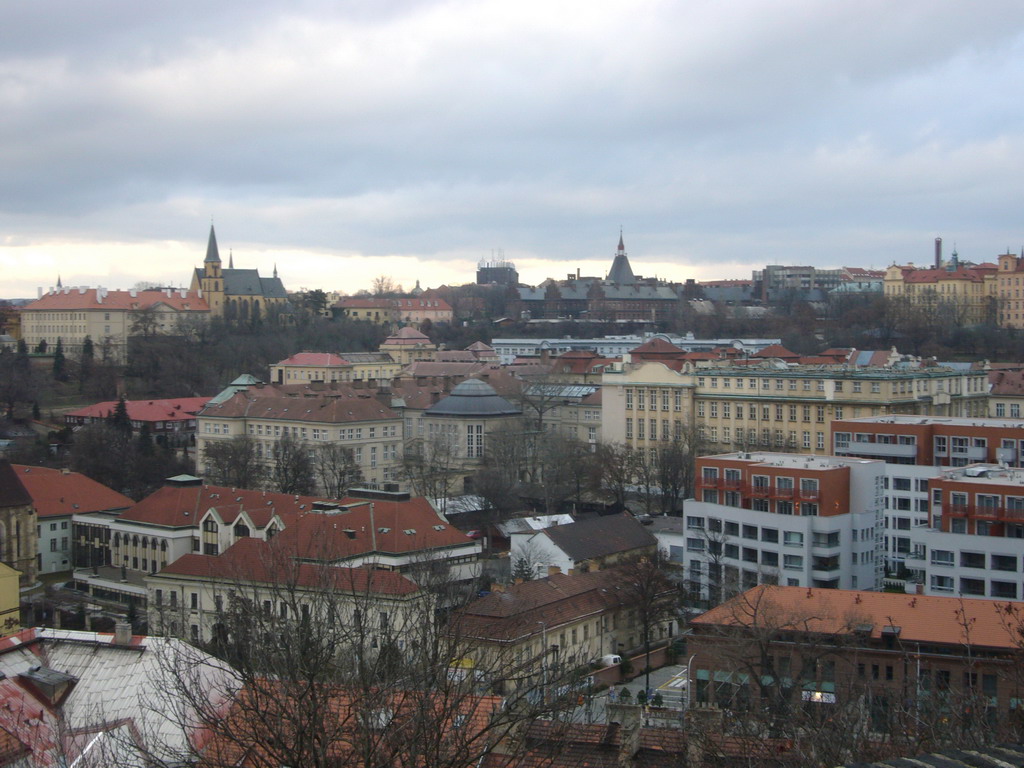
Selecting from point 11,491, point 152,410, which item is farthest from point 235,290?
point 11,491

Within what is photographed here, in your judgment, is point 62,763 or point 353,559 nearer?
point 62,763

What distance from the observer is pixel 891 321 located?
95000 mm

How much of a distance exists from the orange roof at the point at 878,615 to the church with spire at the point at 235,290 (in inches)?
3272

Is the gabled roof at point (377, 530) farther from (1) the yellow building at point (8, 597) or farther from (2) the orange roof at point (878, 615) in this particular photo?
(2) the orange roof at point (878, 615)

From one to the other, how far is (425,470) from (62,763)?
139ft

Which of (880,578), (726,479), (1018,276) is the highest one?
(1018,276)

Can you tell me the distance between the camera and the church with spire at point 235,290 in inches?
4262

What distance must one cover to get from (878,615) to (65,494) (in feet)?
101

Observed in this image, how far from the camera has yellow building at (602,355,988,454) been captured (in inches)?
2015

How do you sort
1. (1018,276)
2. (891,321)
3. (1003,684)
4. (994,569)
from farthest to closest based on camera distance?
(1018,276), (891,321), (994,569), (1003,684)

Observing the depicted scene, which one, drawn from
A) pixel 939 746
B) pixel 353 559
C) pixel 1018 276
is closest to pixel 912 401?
pixel 353 559

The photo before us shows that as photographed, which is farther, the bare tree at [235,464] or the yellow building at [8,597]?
the bare tree at [235,464]

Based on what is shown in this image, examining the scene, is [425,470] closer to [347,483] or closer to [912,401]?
[347,483]

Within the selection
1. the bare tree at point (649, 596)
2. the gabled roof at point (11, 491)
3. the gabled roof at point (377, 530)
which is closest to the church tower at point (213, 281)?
the gabled roof at point (11, 491)
